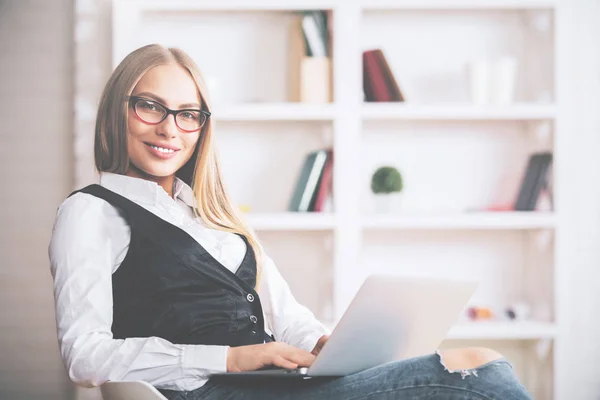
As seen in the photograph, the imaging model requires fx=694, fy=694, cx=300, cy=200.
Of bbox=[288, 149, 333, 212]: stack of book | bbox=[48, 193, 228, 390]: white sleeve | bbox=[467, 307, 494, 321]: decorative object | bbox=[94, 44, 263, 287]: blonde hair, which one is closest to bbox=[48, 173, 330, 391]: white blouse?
bbox=[48, 193, 228, 390]: white sleeve

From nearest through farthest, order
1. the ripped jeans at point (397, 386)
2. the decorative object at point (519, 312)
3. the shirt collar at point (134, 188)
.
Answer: the ripped jeans at point (397, 386)
the shirt collar at point (134, 188)
the decorative object at point (519, 312)

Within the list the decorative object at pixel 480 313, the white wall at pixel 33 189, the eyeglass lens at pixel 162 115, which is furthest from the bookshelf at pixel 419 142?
the eyeglass lens at pixel 162 115

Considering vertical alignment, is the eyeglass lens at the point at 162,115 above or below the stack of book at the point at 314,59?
below

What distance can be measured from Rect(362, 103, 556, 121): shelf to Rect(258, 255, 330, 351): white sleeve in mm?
1186

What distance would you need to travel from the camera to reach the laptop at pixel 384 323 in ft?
3.69

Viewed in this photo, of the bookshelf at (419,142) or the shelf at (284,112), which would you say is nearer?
the shelf at (284,112)

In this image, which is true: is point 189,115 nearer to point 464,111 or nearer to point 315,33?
point 315,33

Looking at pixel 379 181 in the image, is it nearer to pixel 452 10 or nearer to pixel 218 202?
pixel 452 10

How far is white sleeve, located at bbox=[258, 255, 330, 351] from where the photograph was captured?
1.59 m

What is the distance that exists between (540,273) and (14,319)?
7.04 ft

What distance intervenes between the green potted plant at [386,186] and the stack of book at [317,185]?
186mm

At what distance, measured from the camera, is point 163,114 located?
1480 mm

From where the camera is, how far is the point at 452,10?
294 cm

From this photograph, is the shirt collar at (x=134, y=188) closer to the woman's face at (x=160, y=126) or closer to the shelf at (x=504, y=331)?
the woman's face at (x=160, y=126)
